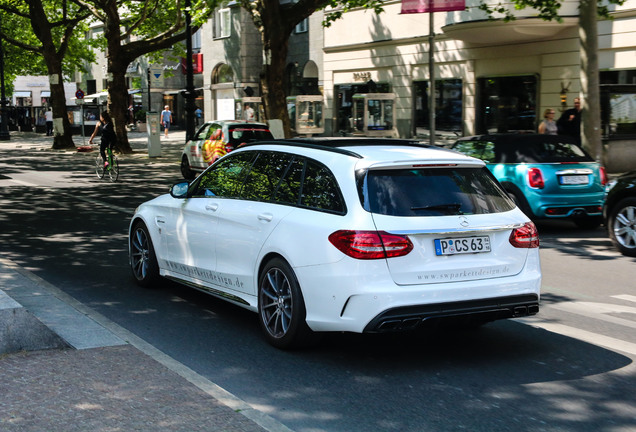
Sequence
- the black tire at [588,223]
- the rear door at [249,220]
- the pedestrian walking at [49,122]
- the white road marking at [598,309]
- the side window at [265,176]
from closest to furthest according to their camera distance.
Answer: the rear door at [249,220] < the side window at [265,176] < the white road marking at [598,309] < the black tire at [588,223] < the pedestrian walking at [49,122]

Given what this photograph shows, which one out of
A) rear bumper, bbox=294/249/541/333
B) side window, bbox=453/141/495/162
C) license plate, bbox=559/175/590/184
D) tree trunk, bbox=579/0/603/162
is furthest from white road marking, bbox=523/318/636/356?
tree trunk, bbox=579/0/603/162

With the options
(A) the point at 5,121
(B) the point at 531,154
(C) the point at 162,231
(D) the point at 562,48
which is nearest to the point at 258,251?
(C) the point at 162,231

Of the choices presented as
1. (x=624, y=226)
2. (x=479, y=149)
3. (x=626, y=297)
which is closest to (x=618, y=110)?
(x=479, y=149)

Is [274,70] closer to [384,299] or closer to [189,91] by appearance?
[189,91]

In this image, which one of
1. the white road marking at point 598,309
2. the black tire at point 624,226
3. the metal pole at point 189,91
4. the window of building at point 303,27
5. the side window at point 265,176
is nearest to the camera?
the side window at point 265,176

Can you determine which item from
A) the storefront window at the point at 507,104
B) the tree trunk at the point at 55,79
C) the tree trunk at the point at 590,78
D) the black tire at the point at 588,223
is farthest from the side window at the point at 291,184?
the tree trunk at the point at 55,79

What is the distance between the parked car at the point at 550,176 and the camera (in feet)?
41.7

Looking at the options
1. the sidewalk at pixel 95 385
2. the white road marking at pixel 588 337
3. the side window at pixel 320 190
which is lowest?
the white road marking at pixel 588 337

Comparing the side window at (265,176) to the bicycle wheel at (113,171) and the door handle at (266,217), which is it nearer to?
the door handle at (266,217)

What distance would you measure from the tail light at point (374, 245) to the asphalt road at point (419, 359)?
79 cm

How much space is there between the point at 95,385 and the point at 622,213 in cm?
798

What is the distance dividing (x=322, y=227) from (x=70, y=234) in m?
7.36

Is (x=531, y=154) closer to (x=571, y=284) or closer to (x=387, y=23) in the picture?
(x=571, y=284)

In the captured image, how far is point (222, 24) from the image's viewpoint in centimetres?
4728
